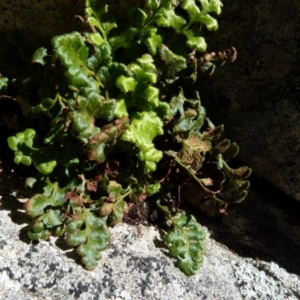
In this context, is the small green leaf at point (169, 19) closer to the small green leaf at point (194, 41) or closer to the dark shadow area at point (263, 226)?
the small green leaf at point (194, 41)

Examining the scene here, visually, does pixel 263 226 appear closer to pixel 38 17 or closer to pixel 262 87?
pixel 262 87

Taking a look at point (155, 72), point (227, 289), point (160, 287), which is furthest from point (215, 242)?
point (155, 72)

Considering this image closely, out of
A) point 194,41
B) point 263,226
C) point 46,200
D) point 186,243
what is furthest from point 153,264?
point 194,41

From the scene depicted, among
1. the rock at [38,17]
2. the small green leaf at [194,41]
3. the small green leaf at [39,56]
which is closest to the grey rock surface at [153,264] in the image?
the small green leaf at [39,56]

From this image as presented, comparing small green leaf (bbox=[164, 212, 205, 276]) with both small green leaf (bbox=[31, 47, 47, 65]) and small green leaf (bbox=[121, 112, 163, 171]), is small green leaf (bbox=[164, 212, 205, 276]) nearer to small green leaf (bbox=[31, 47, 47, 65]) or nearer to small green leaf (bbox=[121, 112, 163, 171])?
small green leaf (bbox=[121, 112, 163, 171])

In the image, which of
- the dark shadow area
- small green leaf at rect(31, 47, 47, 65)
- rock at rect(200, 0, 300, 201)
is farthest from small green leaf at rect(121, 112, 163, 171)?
the dark shadow area

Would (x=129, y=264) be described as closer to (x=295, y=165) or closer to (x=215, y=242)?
(x=215, y=242)
